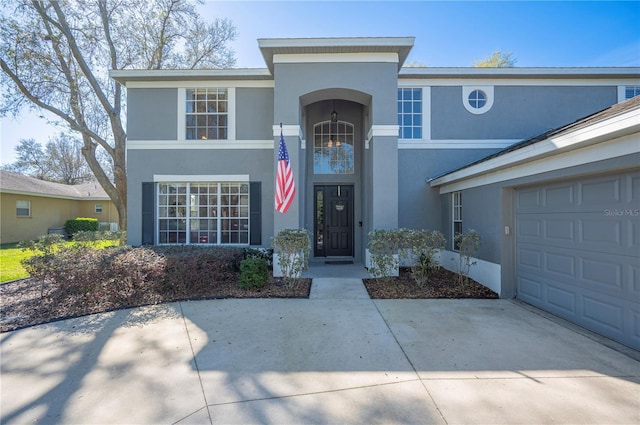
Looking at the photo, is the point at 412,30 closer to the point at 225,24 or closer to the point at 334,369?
the point at 334,369

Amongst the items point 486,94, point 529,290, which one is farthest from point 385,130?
point 529,290

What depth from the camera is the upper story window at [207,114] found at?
8.10 metres

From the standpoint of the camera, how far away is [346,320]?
4.31m

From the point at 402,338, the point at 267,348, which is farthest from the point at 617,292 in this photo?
the point at 267,348

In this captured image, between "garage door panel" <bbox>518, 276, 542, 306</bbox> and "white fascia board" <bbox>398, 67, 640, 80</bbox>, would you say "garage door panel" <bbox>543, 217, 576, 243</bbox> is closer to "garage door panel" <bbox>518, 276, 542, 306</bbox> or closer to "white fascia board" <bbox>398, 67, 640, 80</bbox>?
"garage door panel" <bbox>518, 276, 542, 306</bbox>

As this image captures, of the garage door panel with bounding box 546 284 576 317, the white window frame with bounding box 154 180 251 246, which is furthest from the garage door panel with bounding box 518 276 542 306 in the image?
the white window frame with bounding box 154 180 251 246

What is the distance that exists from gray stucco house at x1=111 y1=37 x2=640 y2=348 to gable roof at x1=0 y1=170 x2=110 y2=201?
11.9m

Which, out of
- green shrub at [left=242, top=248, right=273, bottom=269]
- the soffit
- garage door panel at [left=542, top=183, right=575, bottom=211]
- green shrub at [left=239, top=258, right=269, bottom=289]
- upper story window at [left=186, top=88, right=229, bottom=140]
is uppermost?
the soffit

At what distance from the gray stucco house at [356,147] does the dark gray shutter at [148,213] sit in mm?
38

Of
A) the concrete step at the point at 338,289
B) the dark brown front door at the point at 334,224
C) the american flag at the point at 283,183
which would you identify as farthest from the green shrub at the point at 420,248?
the dark brown front door at the point at 334,224

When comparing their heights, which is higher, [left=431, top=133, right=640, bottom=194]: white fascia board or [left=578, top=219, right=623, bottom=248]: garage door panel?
[left=431, top=133, right=640, bottom=194]: white fascia board

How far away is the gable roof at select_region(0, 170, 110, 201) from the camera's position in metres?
14.3

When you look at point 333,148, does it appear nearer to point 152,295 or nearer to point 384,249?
point 384,249

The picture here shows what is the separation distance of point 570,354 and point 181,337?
4.83 metres
